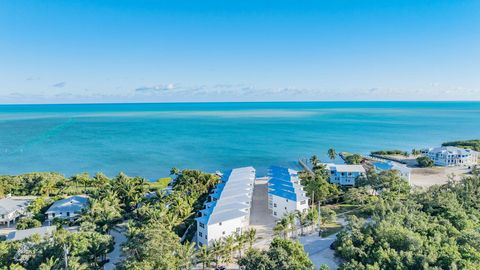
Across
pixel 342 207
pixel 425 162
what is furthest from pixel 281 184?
pixel 425 162

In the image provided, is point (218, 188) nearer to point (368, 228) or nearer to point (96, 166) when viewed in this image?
point (368, 228)

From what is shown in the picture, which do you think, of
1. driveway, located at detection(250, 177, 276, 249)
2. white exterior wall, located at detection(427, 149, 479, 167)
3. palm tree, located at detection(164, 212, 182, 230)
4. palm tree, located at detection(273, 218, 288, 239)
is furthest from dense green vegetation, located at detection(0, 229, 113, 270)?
white exterior wall, located at detection(427, 149, 479, 167)

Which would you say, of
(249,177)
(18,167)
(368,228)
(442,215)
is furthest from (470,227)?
(18,167)

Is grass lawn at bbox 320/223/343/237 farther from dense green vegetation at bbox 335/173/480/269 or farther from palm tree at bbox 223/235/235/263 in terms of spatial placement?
palm tree at bbox 223/235/235/263

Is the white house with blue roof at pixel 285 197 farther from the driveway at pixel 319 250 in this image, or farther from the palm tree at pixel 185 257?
the palm tree at pixel 185 257

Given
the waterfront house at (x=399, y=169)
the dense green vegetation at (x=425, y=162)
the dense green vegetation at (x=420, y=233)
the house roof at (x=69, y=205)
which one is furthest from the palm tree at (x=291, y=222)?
the dense green vegetation at (x=425, y=162)

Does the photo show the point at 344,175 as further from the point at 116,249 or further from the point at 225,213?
the point at 116,249
